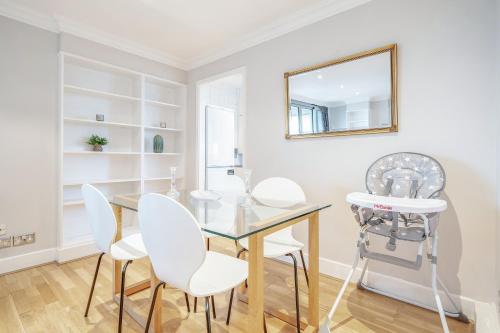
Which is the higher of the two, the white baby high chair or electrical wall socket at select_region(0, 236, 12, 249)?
the white baby high chair

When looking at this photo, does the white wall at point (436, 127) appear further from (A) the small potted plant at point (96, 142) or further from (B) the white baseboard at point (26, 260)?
(B) the white baseboard at point (26, 260)

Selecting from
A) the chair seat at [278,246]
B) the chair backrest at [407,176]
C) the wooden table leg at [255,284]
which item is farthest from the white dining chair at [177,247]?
the chair backrest at [407,176]

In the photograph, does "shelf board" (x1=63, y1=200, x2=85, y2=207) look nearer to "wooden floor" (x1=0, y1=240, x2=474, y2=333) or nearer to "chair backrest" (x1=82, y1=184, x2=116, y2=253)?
"wooden floor" (x1=0, y1=240, x2=474, y2=333)

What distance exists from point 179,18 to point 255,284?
2.59 m

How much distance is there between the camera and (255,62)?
293 cm

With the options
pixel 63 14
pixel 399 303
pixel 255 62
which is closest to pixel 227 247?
pixel 399 303

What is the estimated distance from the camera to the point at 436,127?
1.83 metres

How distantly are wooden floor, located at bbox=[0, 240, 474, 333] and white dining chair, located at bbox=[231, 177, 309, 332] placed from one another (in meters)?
0.33

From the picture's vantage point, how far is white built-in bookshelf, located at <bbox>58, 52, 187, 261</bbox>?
283 centimetres

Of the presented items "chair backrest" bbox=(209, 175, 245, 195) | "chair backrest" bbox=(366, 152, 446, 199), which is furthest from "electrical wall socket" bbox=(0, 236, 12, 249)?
"chair backrest" bbox=(366, 152, 446, 199)

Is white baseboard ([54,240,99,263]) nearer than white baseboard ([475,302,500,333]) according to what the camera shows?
No

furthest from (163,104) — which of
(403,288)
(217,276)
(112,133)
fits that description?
(403,288)

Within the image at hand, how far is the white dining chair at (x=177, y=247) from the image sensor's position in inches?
40.8

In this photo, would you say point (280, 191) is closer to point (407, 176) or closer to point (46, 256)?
point (407, 176)
